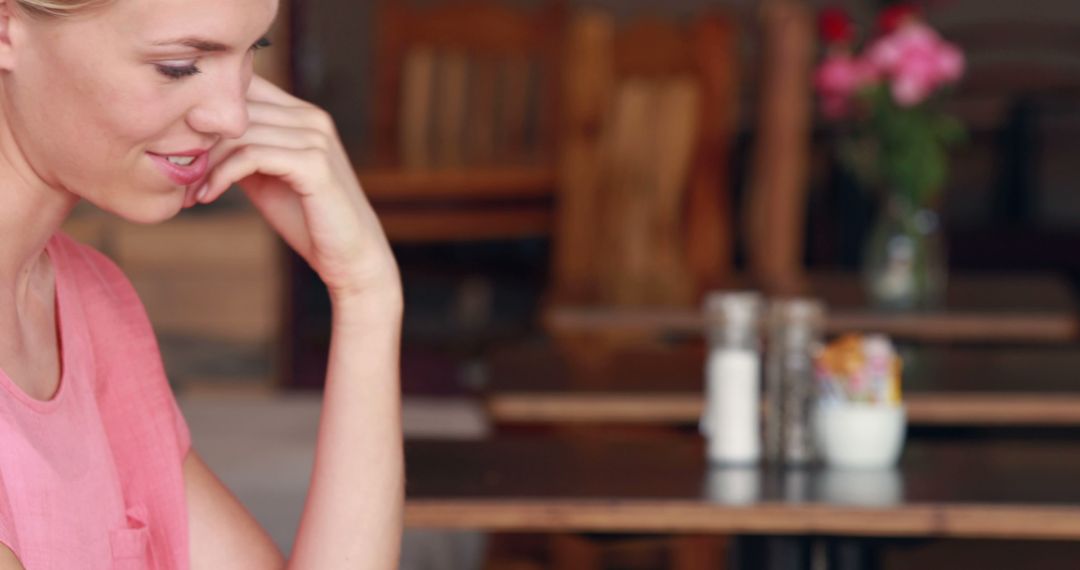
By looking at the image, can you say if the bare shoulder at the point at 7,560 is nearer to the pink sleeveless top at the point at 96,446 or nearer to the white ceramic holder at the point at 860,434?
the pink sleeveless top at the point at 96,446

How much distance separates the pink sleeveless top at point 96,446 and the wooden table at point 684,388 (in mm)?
971

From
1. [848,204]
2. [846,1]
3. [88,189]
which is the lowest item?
[88,189]

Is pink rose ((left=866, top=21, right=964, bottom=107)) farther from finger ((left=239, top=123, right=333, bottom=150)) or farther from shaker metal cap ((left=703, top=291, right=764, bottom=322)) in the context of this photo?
finger ((left=239, top=123, right=333, bottom=150))

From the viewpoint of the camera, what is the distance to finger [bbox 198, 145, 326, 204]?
1.20 metres

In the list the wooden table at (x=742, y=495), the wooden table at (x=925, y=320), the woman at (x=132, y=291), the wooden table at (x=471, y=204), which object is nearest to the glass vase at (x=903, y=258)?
the wooden table at (x=925, y=320)

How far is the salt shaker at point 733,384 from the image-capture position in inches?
75.1

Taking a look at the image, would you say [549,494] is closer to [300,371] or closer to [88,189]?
[88,189]

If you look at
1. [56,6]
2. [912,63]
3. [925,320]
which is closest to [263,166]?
[56,6]

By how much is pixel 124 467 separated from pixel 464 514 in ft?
1.69

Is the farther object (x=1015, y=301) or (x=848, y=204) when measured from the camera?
(x=848, y=204)

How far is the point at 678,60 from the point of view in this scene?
360 centimetres

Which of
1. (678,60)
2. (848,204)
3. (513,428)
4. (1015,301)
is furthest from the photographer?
(848,204)

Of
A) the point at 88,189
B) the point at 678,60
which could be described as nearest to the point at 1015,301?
the point at 678,60

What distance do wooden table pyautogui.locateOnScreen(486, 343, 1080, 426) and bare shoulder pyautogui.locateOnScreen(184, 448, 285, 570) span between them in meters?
0.93
